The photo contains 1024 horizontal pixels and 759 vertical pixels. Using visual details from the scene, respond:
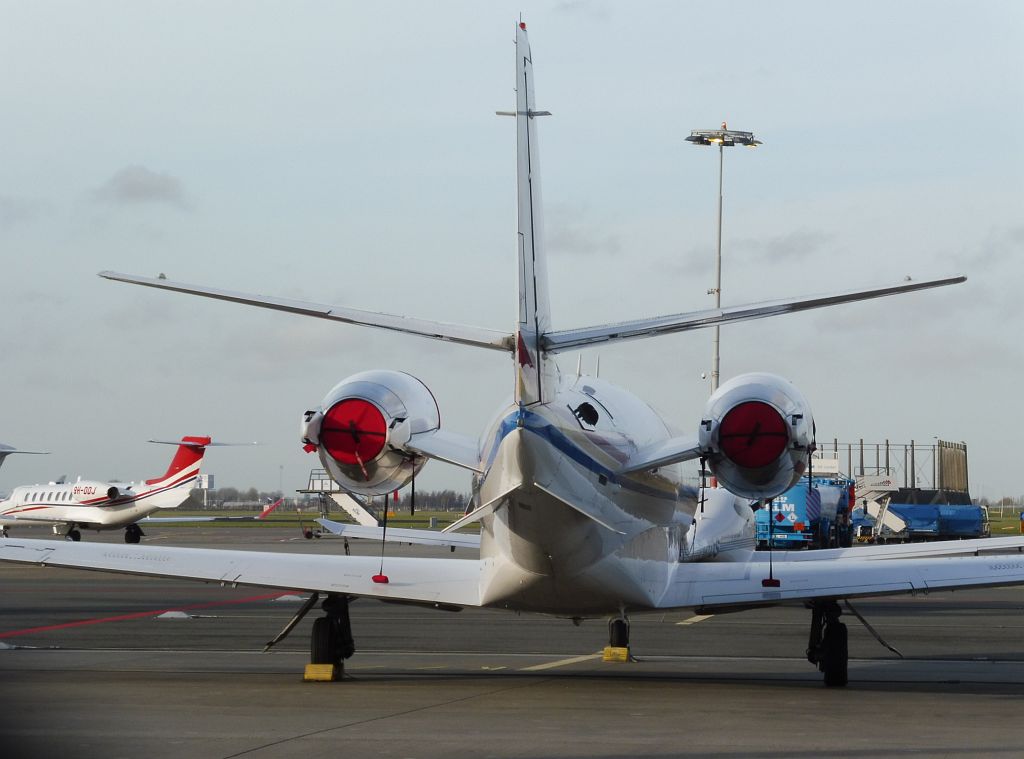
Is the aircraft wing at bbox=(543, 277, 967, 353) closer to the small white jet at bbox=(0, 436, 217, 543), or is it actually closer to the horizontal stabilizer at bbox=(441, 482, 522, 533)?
the horizontal stabilizer at bbox=(441, 482, 522, 533)

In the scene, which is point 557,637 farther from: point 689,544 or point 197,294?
point 197,294

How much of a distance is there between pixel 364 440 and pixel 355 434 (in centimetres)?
10

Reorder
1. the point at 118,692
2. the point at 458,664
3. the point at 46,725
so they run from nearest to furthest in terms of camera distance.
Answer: the point at 46,725 < the point at 118,692 < the point at 458,664

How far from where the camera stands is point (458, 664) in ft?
56.3

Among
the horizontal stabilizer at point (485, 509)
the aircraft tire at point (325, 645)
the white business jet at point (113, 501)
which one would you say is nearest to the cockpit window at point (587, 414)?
the horizontal stabilizer at point (485, 509)

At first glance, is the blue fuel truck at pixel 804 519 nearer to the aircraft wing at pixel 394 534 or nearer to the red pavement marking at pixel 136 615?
the red pavement marking at pixel 136 615

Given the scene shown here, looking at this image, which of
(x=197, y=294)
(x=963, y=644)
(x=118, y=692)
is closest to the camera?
(x=197, y=294)

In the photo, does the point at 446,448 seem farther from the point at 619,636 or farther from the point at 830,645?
the point at 619,636

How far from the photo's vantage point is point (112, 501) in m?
69.1

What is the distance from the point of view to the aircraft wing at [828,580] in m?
13.8

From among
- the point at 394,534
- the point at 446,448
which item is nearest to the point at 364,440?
the point at 446,448

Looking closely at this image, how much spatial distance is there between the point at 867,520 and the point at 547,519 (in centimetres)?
5983

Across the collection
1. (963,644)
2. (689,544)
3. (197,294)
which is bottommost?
(963,644)

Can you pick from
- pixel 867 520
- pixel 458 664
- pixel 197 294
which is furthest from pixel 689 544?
pixel 867 520
